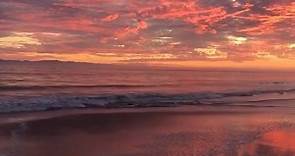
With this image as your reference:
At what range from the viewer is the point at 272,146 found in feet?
43.8

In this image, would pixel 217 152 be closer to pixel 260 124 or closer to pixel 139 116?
pixel 260 124

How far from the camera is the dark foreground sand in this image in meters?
12.5

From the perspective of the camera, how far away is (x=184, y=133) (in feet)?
51.8

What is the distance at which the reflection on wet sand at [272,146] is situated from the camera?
12.3 metres

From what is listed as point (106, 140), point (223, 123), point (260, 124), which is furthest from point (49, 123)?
point (260, 124)

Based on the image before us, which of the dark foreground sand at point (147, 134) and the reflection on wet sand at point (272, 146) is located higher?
the dark foreground sand at point (147, 134)

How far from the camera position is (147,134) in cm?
1577

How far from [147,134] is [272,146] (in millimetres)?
4365

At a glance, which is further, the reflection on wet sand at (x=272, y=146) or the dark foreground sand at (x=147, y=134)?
the dark foreground sand at (x=147, y=134)

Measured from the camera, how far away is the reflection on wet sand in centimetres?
1230

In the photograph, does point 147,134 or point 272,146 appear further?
point 147,134

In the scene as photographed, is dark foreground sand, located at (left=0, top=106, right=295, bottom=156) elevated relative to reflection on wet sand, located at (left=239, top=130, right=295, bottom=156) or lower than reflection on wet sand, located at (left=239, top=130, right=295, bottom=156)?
elevated

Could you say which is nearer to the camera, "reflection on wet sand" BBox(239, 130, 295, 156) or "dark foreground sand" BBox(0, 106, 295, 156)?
"reflection on wet sand" BBox(239, 130, 295, 156)

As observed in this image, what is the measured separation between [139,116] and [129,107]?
461 cm
